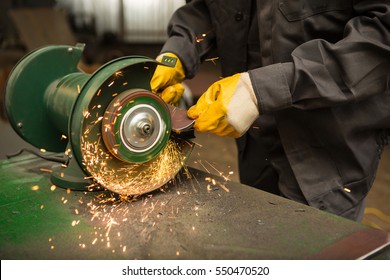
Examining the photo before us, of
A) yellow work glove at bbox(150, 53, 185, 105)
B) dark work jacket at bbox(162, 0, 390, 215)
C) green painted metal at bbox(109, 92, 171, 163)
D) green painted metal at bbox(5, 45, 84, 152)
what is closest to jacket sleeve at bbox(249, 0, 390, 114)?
dark work jacket at bbox(162, 0, 390, 215)

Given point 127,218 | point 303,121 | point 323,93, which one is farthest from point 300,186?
point 127,218

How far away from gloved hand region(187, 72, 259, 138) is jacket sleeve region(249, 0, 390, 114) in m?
0.02

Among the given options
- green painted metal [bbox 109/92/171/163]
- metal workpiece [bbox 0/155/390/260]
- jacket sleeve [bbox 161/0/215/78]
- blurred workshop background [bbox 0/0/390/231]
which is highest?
jacket sleeve [bbox 161/0/215/78]

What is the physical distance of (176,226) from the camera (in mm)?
1014

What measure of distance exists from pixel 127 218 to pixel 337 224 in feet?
1.60

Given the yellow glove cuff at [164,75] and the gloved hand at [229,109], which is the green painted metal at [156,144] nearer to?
the gloved hand at [229,109]

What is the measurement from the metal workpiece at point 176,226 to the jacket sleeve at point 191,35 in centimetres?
51

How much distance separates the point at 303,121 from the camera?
4.26 ft

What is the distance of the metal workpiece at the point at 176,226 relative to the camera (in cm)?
91

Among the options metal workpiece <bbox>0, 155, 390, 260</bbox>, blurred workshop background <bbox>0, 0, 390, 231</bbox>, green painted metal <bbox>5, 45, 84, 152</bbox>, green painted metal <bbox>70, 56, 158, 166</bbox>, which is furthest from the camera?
blurred workshop background <bbox>0, 0, 390, 231</bbox>

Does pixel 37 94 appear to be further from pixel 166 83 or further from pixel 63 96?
pixel 166 83

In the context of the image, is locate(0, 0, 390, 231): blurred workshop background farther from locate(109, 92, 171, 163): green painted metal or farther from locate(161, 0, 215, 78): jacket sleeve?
locate(109, 92, 171, 163): green painted metal

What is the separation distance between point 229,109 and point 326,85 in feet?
0.84

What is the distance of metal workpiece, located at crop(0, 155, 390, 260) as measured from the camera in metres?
0.91
